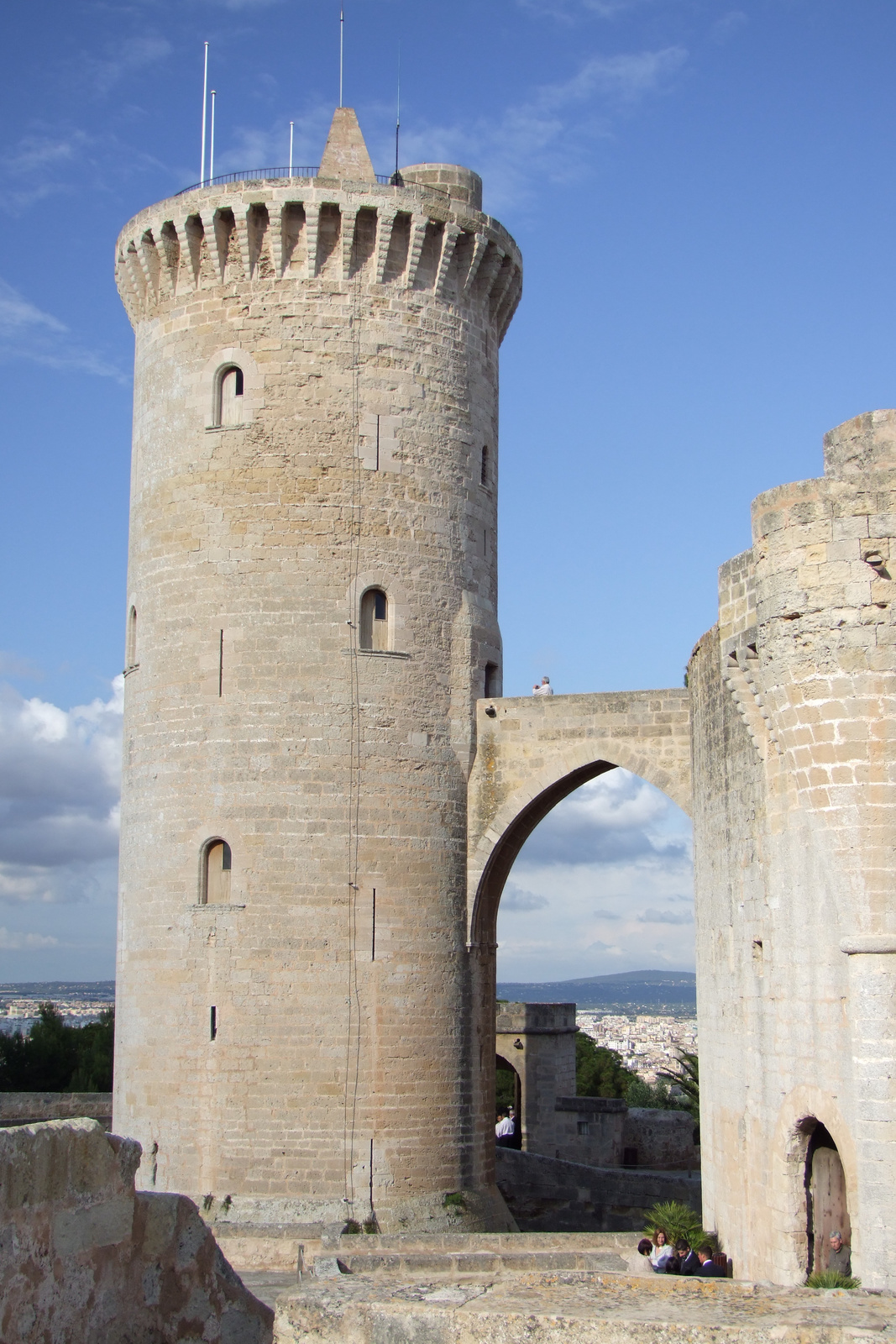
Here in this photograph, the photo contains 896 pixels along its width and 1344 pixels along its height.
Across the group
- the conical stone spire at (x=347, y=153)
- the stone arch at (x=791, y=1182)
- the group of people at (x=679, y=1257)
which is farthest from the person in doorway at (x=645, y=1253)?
the conical stone spire at (x=347, y=153)

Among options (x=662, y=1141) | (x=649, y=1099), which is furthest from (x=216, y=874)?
(x=649, y=1099)

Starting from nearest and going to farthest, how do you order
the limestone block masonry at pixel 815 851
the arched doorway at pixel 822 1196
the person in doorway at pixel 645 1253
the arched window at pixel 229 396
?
the limestone block masonry at pixel 815 851 → the arched doorway at pixel 822 1196 → the person in doorway at pixel 645 1253 → the arched window at pixel 229 396

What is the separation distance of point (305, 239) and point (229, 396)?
2047 millimetres

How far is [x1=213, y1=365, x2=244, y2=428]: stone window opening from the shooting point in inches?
672

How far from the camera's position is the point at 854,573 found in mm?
10383

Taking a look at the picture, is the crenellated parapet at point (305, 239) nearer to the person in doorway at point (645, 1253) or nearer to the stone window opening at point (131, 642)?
the stone window opening at point (131, 642)

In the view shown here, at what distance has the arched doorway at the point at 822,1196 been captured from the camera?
10922 mm

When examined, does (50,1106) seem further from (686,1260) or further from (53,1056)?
(686,1260)

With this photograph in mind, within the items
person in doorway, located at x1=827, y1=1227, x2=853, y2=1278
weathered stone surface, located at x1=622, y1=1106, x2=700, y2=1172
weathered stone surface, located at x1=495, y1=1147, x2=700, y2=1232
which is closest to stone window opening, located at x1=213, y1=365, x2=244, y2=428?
person in doorway, located at x1=827, y1=1227, x2=853, y2=1278

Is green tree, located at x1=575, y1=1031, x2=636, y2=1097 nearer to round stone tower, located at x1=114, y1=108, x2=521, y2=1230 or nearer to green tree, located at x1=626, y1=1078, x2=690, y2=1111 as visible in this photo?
green tree, located at x1=626, y1=1078, x2=690, y2=1111

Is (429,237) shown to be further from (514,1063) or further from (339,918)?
(514,1063)

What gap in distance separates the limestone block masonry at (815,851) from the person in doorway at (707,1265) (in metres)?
0.20

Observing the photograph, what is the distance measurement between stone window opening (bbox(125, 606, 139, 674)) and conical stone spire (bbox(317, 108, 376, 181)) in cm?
587

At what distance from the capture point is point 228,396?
17234 millimetres
